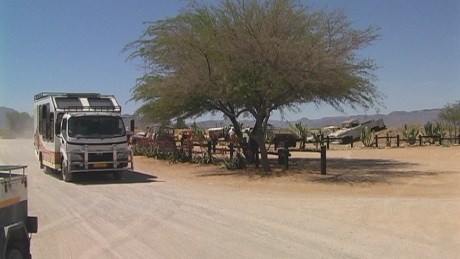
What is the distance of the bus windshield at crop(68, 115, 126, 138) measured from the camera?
20062 mm

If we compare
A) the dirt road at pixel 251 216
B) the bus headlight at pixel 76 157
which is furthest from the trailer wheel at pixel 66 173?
the dirt road at pixel 251 216

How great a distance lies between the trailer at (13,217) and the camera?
6477 mm

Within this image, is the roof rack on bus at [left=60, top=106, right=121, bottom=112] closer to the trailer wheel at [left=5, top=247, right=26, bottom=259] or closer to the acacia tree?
the acacia tree

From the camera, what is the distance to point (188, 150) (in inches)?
1177

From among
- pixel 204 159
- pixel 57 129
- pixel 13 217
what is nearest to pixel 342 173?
pixel 204 159

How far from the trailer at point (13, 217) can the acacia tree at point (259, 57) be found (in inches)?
545

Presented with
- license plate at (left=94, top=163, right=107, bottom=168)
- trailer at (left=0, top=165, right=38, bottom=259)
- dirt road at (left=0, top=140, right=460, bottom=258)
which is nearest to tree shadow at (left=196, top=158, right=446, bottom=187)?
dirt road at (left=0, top=140, right=460, bottom=258)

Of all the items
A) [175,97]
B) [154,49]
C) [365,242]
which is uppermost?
[154,49]

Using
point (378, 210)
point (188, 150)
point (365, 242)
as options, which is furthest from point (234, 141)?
point (365, 242)

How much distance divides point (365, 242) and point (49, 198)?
30.9 ft

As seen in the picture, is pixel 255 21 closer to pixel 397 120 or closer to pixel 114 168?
pixel 114 168

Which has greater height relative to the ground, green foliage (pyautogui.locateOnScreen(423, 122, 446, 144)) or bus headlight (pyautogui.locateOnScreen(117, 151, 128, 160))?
green foliage (pyautogui.locateOnScreen(423, 122, 446, 144))

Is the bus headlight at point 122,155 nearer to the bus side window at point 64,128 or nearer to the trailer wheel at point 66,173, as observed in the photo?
the trailer wheel at point 66,173

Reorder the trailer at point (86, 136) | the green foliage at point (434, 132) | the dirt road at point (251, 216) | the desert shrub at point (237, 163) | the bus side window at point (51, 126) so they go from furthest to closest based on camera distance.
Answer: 1. the green foliage at point (434, 132)
2. the desert shrub at point (237, 163)
3. the bus side window at point (51, 126)
4. the trailer at point (86, 136)
5. the dirt road at point (251, 216)
